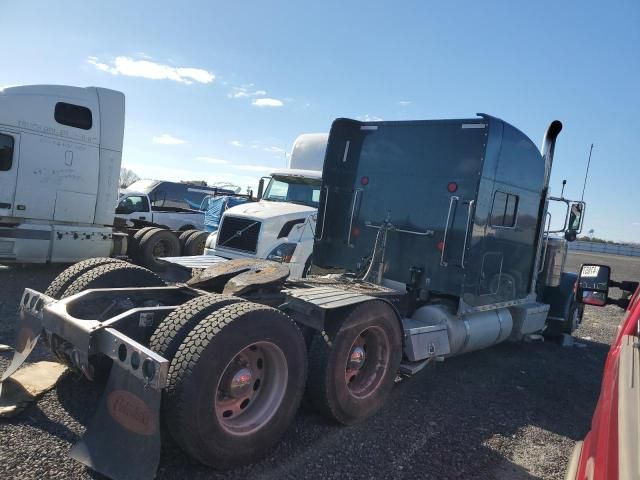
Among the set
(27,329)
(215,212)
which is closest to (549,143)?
(27,329)

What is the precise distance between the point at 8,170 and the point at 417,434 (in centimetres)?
879

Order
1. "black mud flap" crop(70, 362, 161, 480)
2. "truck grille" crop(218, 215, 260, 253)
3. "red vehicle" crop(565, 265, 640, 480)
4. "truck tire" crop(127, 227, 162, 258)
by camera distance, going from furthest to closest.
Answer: "truck tire" crop(127, 227, 162, 258) < "truck grille" crop(218, 215, 260, 253) < "black mud flap" crop(70, 362, 161, 480) < "red vehicle" crop(565, 265, 640, 480)

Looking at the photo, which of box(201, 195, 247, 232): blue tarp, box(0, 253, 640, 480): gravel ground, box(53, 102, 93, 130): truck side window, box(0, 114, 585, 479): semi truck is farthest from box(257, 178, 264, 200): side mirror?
box(0, 253, 640, 480): gravel ground

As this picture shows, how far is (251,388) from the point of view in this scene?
3.42m

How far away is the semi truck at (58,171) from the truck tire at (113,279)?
17.8 ft

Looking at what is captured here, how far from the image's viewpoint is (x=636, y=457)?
1.35 m

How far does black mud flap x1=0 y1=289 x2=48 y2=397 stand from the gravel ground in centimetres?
36

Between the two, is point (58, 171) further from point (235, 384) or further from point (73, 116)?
point (235, 384)

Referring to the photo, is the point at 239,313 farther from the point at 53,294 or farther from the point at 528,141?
the point at 528,141

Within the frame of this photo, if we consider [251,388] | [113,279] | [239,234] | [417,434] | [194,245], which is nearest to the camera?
[251,388]

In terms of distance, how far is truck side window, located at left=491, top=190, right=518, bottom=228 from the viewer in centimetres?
584

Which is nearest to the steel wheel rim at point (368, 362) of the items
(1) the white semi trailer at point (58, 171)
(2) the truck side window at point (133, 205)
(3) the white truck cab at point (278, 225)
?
(3) the white truck cab at point (278, 225)

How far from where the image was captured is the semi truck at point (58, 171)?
898 centimetres

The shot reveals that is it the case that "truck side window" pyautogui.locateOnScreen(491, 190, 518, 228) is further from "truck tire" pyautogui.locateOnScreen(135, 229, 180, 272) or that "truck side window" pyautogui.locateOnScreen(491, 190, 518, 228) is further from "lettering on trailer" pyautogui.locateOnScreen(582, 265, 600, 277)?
"truck tire" pyautogui.locateOnScreen(135, 229, 180, 272)
